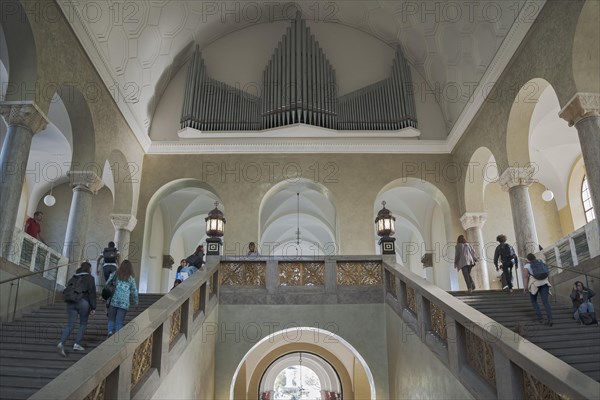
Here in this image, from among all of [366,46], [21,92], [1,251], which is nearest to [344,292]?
[1,251]

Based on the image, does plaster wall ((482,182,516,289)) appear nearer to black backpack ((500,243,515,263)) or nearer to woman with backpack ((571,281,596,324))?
black backpack ((500,243,515,263))

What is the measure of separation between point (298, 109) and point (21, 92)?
25.4 ft

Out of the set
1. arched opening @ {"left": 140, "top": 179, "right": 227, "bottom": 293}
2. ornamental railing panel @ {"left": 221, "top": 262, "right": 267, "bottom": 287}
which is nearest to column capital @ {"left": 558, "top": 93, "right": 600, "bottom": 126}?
ornamental railing panel @ {"left": 221, "top": 262, "right": 267, "bottom": 287}

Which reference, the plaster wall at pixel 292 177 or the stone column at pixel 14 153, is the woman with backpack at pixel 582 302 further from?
the stone column at pixel 14 153

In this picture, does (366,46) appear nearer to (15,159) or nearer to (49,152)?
(49,152)

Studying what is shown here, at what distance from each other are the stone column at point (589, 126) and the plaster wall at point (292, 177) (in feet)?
19.6

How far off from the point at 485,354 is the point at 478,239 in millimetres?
9791

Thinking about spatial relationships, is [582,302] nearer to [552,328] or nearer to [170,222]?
[552,328]

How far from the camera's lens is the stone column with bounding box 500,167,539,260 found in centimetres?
1194

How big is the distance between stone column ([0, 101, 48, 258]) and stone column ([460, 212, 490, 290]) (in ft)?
35.4

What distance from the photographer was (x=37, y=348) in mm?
6582

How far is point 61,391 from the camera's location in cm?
389

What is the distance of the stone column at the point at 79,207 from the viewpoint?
11969mm

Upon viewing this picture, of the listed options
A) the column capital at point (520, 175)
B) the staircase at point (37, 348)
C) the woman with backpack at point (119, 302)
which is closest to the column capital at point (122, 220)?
the staircase at point (37, 348)
